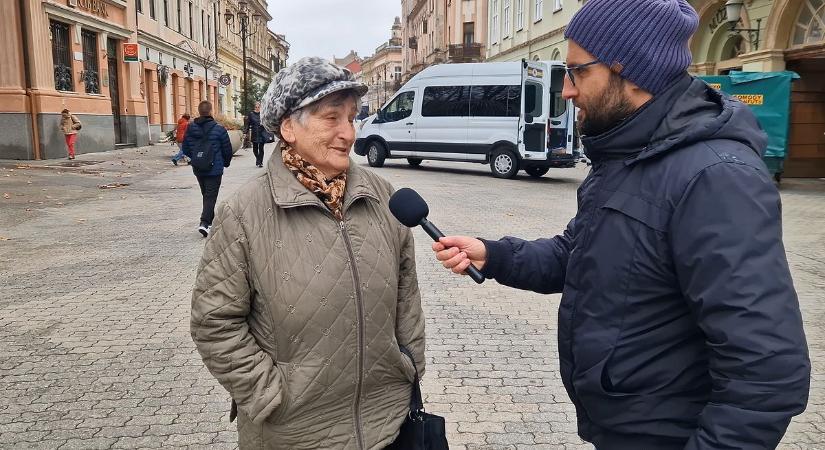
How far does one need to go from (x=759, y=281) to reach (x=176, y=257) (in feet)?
23.5

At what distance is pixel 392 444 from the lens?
228cm

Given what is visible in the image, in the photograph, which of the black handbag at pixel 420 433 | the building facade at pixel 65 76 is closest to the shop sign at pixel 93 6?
the building facade at pixel 65 76

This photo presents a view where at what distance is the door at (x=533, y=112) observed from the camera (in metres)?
16.4

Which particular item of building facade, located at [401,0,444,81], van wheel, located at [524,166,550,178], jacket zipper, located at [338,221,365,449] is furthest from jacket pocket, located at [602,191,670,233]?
building facade, located at [401,0,444,81]

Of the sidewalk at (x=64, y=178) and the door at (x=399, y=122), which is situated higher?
the door at (x=399, y=122)

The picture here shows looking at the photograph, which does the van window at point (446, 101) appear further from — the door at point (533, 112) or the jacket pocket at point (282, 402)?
the jacket pocket at point (282, 402)

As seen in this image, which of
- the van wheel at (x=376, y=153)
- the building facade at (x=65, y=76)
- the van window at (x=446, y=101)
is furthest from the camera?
the van wheel at (x=376, y=153)

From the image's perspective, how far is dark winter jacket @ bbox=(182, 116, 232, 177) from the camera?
8.68m

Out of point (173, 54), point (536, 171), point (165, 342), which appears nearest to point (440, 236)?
point (165, 342)

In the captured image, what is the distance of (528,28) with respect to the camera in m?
32.8

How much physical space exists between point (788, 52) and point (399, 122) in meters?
9.90

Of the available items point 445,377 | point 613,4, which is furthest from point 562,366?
point 445,377

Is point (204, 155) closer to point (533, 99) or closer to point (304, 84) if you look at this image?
point (304, 84)

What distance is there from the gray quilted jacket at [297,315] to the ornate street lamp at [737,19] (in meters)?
15.0
